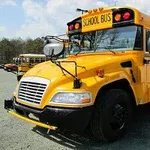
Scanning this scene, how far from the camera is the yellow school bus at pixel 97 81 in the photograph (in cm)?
446

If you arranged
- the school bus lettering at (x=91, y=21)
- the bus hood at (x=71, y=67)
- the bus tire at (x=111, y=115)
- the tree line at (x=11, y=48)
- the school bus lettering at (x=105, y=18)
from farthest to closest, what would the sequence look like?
the tree line at (x=11, y=48) < the school bus lettering at (x=91, y=21) < the school bus lettering at (x=105, y=18) < the bus hood at (x=71, y=67) < the bus tire at (x=111, y=115)

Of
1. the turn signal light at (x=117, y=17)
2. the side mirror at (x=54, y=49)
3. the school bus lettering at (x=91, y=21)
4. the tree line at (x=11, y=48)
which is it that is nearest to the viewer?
the side mirror at (x=54, y=49)

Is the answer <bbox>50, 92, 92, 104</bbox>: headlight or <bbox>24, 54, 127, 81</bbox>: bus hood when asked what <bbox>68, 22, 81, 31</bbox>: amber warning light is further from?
<bbox>50, 92, 92, 104</bbox>: headlight

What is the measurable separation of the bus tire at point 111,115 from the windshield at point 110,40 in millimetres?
1007

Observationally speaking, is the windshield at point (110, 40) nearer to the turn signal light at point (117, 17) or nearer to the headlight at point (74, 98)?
the turn signal light at point (117, 17)

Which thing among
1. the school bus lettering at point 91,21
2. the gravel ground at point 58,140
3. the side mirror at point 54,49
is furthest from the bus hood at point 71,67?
the gravel ground at point 58,140

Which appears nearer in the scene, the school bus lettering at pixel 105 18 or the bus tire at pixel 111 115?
the bus tire at pixel 111 115

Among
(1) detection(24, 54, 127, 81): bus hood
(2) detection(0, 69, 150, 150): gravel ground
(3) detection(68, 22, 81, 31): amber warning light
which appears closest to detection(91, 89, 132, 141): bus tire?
(2) detection(0, 69, 150, 150): gravel ground

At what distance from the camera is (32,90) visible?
4875 millimetres

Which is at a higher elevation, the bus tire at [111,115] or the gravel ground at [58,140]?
the bus tire at [111,115]

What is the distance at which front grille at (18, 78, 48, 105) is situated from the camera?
15.4 ft

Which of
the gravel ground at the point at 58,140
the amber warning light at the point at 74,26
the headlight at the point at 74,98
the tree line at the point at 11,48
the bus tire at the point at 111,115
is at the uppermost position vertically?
the tree line at the point at 11,48

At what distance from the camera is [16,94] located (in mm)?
5309

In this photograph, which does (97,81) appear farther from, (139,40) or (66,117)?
(139,40)
